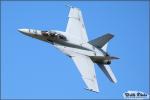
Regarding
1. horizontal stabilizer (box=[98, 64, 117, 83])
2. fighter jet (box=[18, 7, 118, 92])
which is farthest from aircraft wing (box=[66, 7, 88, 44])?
horizontal stabilizer (box=[98, 64, 117, 83])

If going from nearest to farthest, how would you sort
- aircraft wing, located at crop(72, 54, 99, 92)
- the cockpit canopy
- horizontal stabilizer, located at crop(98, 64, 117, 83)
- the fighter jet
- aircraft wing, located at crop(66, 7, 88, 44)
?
aircraft wing, located at crop(72, 54, 99, 92) → the fighter jet → the cockpit canopy → horizontal stabilizer, located at crop(98, 64, 117, 83) → aircraft wing, located at crop(66, 7, 88, 44)

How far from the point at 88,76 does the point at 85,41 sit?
6469mm

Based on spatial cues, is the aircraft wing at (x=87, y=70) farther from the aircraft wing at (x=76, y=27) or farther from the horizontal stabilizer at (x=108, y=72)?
the aircraft wing at (x=76, y=27)

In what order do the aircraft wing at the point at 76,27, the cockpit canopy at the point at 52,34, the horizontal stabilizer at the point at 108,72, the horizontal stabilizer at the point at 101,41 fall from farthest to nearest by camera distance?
the aircraft wing at the point at 76,27 → the horizontal stabilizer at the point at 108,72 → the horizontal stabilizer at the point at 101,41 → the cockpit canopy at the point at 52,34

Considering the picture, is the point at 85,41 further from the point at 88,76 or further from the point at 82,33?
the point at 88,76

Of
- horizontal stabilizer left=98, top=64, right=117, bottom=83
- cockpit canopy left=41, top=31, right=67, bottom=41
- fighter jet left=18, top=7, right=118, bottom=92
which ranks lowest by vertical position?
horizontal stabilizer left=98, top=64, right=117, bottom=83

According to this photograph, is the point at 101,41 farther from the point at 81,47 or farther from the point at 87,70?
the point at 87,70

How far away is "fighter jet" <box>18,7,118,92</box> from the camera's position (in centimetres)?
4519

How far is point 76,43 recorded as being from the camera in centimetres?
4650

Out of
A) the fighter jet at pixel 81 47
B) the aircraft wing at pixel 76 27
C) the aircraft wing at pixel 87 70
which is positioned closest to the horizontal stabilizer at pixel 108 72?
the fighter jet at pixel 81 47

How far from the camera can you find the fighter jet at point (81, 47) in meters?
45.2

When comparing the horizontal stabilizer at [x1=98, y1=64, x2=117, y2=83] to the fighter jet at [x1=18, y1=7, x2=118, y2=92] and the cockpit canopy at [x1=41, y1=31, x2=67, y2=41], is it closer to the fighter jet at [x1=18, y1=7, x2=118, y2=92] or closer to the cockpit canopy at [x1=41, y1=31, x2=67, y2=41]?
the fighter jet at [x1=18, y1=7, x2=118, y2=92]

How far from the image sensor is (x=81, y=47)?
46500 mm

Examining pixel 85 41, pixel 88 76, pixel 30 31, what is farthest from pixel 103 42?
pixel 30 31
